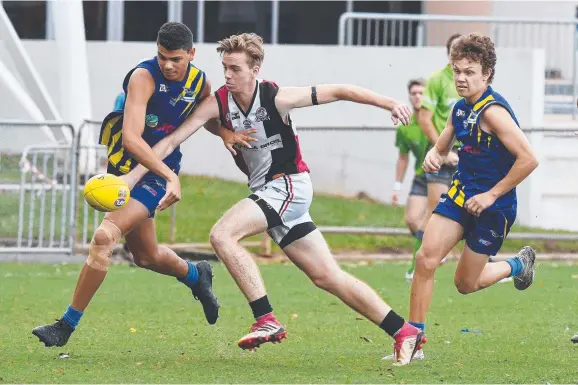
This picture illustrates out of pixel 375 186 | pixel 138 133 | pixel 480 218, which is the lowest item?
pixel 375 186

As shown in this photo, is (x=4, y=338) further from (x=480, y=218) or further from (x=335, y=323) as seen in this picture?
(x=480, y=218)

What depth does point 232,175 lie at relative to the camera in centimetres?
1702

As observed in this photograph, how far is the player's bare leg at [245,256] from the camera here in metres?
7.34

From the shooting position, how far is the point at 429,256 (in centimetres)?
759

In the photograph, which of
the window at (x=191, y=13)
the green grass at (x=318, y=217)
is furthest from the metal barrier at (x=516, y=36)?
the window at (x=191, y=13)

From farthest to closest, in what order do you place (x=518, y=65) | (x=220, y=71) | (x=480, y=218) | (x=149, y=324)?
(x=220, y=71) → (x=518, y=65) → (x=149, y=324) → (x=480, y=218)

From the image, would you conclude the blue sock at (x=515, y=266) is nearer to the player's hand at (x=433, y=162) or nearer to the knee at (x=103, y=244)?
the player's hand at (x=433, y=162)

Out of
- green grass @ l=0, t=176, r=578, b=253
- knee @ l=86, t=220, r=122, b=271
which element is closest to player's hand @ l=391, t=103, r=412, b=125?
knee @ l=86, t=220, r=122, b=271

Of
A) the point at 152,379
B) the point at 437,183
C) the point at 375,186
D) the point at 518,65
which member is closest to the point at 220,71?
the point at 375,186

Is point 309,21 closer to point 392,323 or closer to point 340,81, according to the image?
point 340,81

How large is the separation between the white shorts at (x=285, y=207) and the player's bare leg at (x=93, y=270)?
866 mm

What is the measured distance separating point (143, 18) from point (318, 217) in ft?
22.9

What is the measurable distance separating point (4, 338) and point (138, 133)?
1.85 meters

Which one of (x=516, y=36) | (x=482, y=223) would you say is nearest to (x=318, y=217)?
(x=516, y=36)
